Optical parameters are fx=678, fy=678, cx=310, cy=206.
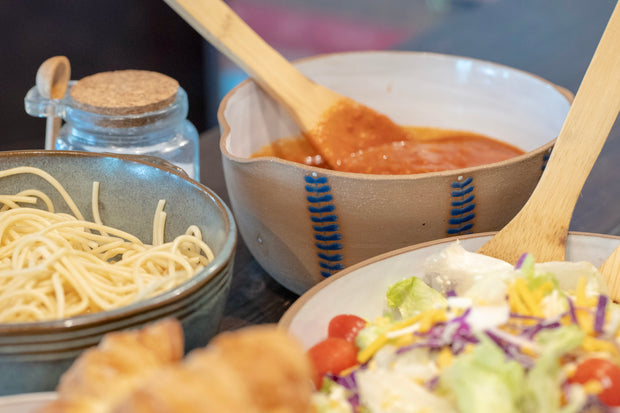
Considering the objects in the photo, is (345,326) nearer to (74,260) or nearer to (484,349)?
(484,349)

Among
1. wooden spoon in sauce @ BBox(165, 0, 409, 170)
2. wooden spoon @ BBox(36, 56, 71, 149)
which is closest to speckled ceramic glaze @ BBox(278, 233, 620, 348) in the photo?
wooden spoon in sauce @ BBox(165, 0, 409, 170)

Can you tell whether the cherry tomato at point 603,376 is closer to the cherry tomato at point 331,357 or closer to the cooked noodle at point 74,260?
the cherry tomato at point 331,357

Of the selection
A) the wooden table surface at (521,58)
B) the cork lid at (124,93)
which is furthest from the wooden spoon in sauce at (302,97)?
the wooden table surface at (521,58)

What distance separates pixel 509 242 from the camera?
900mm

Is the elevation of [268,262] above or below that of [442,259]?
below

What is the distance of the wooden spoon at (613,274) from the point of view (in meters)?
0.85

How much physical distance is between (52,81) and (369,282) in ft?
2.17

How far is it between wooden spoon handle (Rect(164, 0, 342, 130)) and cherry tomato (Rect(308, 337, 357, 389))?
1.99 feet

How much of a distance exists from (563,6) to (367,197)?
2.19 m

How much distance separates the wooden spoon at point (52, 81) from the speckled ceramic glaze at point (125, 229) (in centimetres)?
24

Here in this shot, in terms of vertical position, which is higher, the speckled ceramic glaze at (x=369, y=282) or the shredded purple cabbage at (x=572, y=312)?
the shredded purple cabbage at (x=572, y=312)

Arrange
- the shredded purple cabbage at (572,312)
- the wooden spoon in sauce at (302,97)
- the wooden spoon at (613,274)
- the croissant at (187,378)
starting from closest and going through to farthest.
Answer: the croissant at (187,378) → the shredded purple cabbage at (572,312) → the wooden spoon at (613,274) → the wooden spoon in sauce at (302,97)

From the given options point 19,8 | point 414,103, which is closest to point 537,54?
point 414,103

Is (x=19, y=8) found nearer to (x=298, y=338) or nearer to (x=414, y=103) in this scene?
(x=414, y=103)
